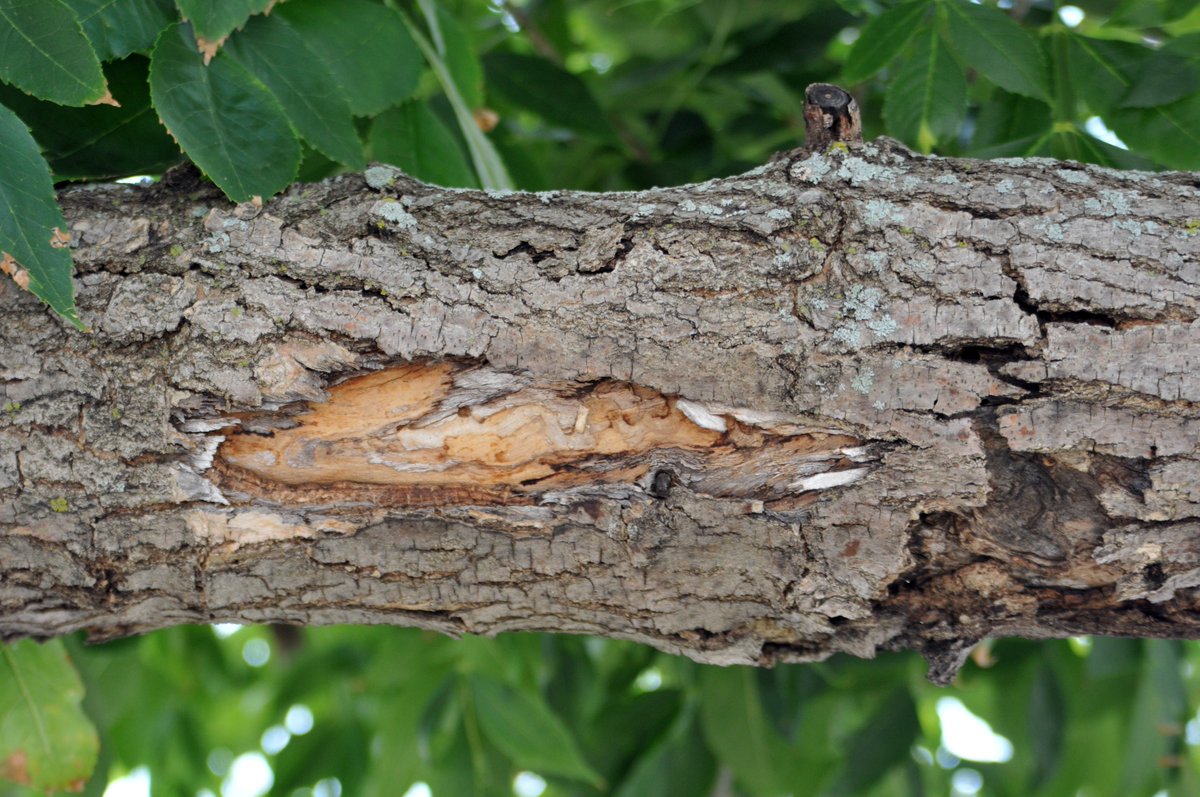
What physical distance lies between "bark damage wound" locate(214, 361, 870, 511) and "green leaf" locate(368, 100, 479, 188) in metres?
0.52

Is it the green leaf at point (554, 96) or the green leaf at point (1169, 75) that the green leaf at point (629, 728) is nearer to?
the green leaf at point (554, 96)

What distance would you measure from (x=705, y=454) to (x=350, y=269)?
1.54 ft

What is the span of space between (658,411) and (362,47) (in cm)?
74

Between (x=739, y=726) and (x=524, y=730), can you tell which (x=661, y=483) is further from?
(x=739, y=726)

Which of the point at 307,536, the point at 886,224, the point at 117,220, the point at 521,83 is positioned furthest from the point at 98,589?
the point at 521,83

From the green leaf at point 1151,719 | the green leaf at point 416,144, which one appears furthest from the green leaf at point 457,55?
the green leaf at point 1151,719

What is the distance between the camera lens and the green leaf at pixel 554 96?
2.07 m

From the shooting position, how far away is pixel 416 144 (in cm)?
152

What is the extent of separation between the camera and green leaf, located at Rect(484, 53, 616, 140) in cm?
207

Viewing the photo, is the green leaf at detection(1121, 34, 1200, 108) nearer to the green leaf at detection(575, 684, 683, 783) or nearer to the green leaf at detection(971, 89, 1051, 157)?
the green leaf at detection(971, 89, 1051, 157)

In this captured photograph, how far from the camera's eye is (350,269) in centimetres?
112

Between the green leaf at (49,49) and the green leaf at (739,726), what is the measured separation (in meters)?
1.72

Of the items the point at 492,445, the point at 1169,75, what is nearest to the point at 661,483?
the point at 492,445

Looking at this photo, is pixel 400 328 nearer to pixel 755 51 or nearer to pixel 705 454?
pixel 705 454
